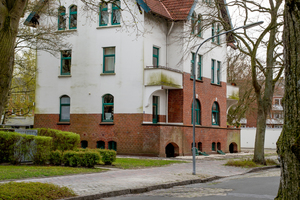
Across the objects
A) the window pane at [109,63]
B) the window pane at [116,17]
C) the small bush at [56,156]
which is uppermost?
the window pane at [116,17]

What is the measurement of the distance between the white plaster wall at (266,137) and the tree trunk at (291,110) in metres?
43.1

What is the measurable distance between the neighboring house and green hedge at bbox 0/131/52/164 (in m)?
10.3

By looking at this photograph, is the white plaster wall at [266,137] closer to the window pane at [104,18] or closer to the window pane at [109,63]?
the window pane at [109,63]

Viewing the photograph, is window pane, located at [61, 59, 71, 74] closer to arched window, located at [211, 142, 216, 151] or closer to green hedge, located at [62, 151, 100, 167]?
arched window, located at [211, 142, 216, 151]

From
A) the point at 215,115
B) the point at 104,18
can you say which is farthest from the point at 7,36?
the point at 215,115

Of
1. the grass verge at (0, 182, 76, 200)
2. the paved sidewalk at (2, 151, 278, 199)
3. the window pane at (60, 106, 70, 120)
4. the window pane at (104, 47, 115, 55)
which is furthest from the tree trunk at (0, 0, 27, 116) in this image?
the window pane at (60, 106, 70, 120)

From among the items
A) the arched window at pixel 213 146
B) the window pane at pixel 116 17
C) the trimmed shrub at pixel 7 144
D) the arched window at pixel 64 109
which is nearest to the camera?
the trimmed shrub at pixel 7 144

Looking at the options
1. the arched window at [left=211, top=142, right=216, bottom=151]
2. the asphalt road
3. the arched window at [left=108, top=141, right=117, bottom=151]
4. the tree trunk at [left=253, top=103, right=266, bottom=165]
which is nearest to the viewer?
the asphalt road

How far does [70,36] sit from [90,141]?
792 centimetres

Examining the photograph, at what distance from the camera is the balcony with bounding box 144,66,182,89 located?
25.4 m

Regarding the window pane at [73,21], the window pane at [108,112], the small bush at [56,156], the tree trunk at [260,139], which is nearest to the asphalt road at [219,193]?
the small bush at [56,156]

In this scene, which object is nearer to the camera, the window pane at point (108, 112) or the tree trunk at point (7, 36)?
the tree trunk at point (7, 36)

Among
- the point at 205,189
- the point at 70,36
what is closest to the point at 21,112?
the point at 70,36

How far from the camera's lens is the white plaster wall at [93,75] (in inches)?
1032
